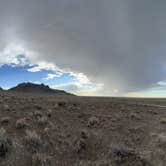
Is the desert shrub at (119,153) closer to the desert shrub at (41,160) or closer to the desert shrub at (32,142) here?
the desert shrub at (41,160)

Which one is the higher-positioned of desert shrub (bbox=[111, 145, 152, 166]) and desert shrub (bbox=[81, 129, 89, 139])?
desert shrub (bbox=[81, 129, 89, 139])

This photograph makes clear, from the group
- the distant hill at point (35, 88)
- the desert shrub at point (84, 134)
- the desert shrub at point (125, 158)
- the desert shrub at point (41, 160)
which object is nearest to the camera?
the desert shrub at point (41, 160)

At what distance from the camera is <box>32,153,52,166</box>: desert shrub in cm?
828

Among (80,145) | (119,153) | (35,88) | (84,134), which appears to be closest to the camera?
(119,153)

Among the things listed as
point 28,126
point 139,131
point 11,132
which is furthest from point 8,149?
point 139,131

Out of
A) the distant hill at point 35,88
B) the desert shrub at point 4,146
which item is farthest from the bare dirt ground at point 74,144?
the distant hill at point 35,88

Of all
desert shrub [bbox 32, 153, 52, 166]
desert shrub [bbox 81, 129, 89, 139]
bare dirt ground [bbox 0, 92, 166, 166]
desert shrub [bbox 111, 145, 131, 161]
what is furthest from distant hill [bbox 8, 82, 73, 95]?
desert shrub [bbox 32, 153, 52, 166]

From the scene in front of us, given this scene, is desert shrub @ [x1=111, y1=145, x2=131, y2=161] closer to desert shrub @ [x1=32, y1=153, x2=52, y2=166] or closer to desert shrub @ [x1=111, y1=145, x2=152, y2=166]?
desert shrub @ [x1=111, y1=145, x2=152, y2=166]

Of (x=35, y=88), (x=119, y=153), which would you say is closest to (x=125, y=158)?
(x=119, y=153)

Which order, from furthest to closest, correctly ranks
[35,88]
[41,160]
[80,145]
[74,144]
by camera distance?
1. [35,88]
2. [74,144]
3. [80,145]
4. [41,160]

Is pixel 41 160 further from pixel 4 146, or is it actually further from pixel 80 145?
pixel 80 145

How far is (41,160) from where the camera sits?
333 inches

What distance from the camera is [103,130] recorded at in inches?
548

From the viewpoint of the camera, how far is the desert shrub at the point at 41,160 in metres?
8.28
